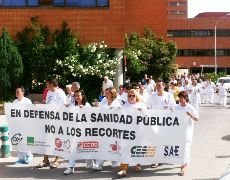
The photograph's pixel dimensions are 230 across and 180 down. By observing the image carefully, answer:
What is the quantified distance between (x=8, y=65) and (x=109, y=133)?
1764 cm

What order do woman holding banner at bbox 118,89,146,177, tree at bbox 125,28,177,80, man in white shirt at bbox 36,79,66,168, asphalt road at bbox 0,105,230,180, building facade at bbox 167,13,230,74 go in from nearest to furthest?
asphalt road at bbox 0,105,230,180
woman holding banner at bbox 118,89,146,177
man in white shirt at bbox 36,79,66,168
tree at bbox 125,28,177,80
building facade at bbox 167,13,230,74

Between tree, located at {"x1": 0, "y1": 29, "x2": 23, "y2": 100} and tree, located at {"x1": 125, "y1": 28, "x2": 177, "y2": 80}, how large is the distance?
16.4 m

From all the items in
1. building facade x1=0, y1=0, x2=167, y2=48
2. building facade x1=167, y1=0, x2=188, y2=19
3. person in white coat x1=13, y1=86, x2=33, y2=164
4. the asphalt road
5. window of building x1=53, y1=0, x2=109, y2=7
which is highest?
building facade x1=167, y1=0, x2=188, y2=19

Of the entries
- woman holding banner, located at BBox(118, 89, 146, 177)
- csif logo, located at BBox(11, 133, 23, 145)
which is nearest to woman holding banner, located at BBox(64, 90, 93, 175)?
woman holding banner, located at BBox(118, 89, 146, 177)

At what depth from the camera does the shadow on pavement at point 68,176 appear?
35.6ft

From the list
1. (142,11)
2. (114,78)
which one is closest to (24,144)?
(114,78)

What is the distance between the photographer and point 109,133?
1124 cm

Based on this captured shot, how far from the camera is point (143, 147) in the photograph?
11.0 meters

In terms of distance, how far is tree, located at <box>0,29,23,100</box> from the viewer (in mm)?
27625

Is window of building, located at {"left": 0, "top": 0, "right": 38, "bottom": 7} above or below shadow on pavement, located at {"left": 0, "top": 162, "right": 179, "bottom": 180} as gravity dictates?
above

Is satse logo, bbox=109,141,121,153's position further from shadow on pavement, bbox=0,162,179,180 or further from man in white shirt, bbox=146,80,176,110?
man in white shirt, bbox=146,80,176,110

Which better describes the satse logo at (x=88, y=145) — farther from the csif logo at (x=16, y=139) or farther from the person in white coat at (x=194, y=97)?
the person in white coat at (x=194, y=97)

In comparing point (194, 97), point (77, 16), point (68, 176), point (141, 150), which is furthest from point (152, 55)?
point (68, 176)

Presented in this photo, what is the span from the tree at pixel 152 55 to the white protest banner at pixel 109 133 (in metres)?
31.9
